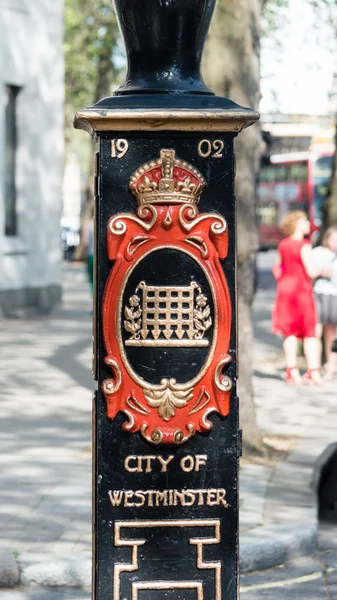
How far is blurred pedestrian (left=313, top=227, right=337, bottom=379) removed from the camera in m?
14.4

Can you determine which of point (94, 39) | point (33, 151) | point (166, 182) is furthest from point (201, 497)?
point (94, 39)

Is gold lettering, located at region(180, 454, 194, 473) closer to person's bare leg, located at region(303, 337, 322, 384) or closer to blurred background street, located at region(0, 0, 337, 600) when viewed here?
blurred background street, located at region(0, 0, 337, 600)

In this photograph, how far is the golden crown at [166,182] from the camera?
3.67 meters

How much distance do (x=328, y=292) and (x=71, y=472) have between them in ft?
22.7

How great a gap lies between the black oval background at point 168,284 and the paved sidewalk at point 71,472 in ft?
8.20

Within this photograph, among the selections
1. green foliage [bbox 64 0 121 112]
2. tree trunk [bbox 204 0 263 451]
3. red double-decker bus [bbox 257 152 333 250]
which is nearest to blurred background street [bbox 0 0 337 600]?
tree trunk [bbox 204 0 263 451]

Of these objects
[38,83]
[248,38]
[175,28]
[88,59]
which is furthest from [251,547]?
[88,59]

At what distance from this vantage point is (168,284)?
369 cm

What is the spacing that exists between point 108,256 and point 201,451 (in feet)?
2.02

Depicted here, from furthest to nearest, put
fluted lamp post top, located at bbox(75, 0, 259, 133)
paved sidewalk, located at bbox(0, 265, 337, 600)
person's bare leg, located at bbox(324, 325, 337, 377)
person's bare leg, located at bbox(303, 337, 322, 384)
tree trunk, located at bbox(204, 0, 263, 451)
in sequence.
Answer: person's bare leg, located at bbox(324, 325, 337, 377) → person's bare leg, located at bbox(303, 337, 322, 384) → tree trunk, located at bbox(204, 0, 263, 451) → paved sidewalk, located at bbox(0, 265, 337, 600) → fluted lamp post top, located at bbox(75, 0, 259, 133)

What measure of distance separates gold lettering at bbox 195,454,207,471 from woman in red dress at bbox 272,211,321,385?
32.4 feet

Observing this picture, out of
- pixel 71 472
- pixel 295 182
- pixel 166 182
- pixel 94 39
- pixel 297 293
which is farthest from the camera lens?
pixel 295 182

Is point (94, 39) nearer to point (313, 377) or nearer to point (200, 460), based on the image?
point (313, 377)

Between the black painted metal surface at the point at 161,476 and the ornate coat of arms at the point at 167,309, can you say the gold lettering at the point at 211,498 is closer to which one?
the black painted metal surface at the point at 161,476
